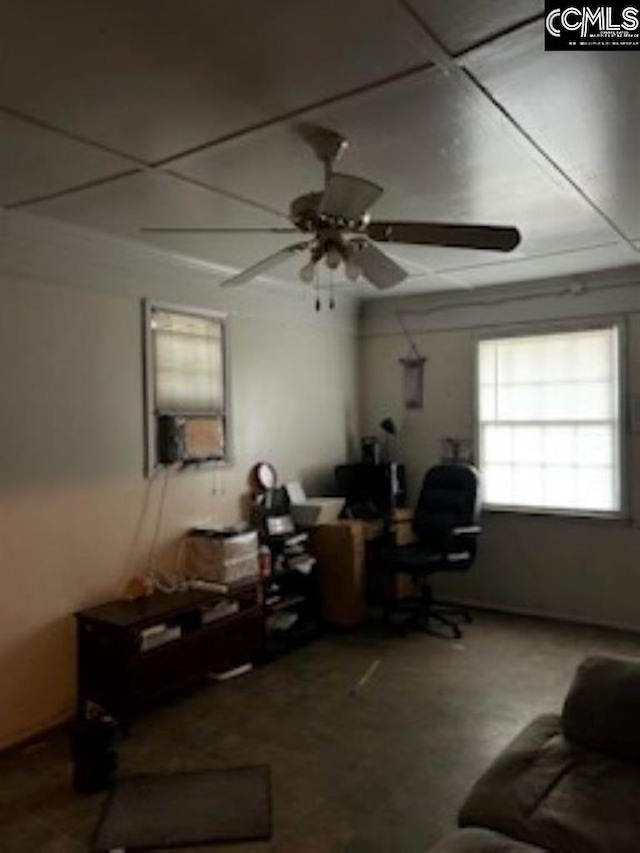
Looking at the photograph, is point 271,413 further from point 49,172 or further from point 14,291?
point 49,172

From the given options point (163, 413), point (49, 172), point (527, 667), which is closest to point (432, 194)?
point (49, 172)

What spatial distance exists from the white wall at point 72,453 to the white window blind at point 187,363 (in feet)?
0.39

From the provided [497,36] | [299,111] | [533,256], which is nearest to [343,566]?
[533,256]

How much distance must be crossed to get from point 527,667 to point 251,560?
1.74m

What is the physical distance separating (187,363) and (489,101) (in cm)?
244

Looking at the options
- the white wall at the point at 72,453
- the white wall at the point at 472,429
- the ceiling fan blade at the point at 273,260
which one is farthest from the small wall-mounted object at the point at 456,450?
the ceiling fan blade at the point at 273,260

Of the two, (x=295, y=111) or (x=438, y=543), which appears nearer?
(x=295, y=111)

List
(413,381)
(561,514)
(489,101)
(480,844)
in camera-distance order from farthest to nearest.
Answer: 1. (413,381)
2. (561,514)
3. (489,101)
4. (480,844)

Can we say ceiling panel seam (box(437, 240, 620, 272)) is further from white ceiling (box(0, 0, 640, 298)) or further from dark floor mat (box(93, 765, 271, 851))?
dark floor mat (box(93, 765, 271, 851))

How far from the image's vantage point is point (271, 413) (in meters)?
4.63

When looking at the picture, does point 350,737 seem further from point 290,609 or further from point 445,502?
point 445,502

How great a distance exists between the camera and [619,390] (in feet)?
14.5

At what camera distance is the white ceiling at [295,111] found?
160cm

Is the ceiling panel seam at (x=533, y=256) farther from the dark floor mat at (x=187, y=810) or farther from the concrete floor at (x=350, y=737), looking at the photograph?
the dark floor mat at (x=187, y=810)
